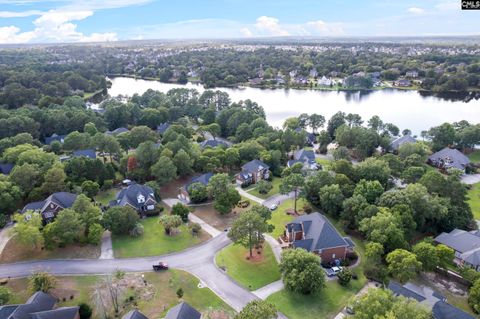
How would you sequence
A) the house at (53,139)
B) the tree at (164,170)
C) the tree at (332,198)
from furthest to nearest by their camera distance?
1. the house at (53,139)
2. the tree at (164,170)
3. the tree at (332,198)

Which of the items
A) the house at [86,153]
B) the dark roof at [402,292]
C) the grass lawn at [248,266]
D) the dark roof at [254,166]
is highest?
the house at [86,153]

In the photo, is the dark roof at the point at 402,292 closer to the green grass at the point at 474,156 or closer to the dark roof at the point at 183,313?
the dark roof at the point at 183,313

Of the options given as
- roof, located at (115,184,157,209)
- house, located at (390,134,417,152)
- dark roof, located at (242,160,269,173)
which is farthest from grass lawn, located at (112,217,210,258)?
house, located at (390,134,417,152)

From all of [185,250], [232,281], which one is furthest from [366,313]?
[185,250]

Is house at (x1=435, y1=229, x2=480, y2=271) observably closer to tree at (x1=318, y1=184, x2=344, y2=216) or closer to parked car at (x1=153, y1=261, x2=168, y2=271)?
tree at (x1=318, y1=184, x2=344, y2=216)

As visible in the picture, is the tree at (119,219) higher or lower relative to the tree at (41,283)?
higher

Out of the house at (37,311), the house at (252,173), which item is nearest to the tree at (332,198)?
the house at (252,173)

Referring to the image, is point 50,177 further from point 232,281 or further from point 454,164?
point 454,164
